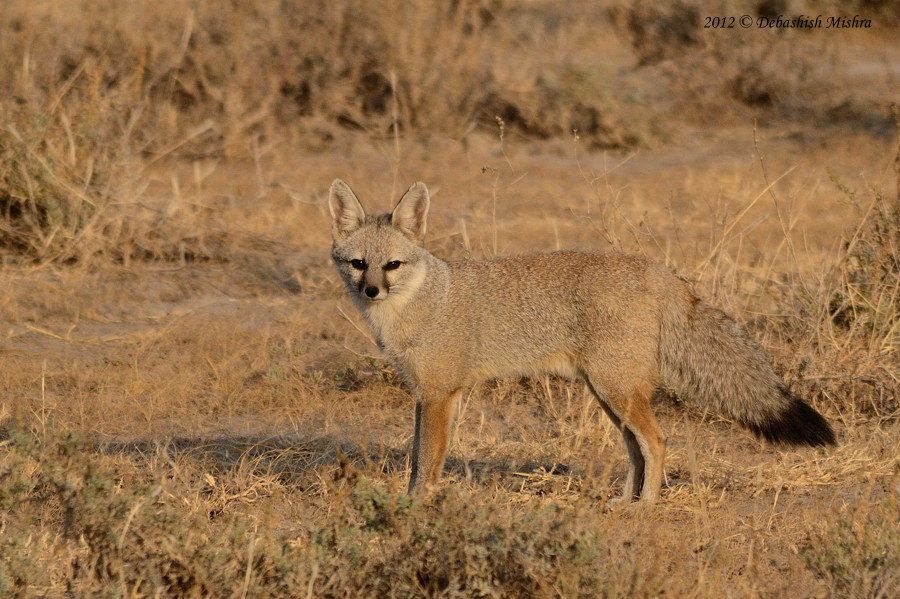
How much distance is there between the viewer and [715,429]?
681cm

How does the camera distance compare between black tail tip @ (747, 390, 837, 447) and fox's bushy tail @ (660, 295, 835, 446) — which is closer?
black tail tip @ (747, 390, 837, 447)

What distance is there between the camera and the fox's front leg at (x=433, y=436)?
559 cm

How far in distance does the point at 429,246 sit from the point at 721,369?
144 inches

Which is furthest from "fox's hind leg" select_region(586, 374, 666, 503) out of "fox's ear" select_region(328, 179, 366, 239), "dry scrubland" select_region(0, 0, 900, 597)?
"fox's ear" select_region(328, 179, 366, 239)

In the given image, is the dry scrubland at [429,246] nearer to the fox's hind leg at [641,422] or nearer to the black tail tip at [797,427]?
the fox's hind leg at [641,422]

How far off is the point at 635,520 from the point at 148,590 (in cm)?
215

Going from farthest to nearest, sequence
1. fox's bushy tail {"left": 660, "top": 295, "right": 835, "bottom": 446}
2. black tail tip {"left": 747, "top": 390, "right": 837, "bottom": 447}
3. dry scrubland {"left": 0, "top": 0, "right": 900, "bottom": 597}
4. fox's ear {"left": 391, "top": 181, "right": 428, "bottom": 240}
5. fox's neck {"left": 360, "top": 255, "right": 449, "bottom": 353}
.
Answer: fox's ear {"left": 391, "top": 181, "right": 428, "bottom": 240} < fox's neck {"left": 360, "top": 255, "right": 449, "bottom": 353} < fox's bushy tail {"left": 660, "top": 295, "right": 835, "bottom": 446} < black tail tip {"left": 747, "top": 390, "right": 837, "bottom": 447} < dry scrubland {"left": 0, "top": 0, "right": 900, "bottom": 597}

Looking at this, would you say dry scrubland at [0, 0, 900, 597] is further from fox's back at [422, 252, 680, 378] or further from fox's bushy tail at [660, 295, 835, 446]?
fox's back at [422, 252, 680, 378]

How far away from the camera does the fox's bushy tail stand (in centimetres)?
551

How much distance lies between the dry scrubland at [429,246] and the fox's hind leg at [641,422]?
0.55ft

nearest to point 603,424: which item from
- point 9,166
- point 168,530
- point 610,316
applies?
point 610,316

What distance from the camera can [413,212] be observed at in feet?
19.6

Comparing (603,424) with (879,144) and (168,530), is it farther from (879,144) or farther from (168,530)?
(879,144)

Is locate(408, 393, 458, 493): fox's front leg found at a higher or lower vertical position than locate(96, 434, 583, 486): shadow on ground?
higher
